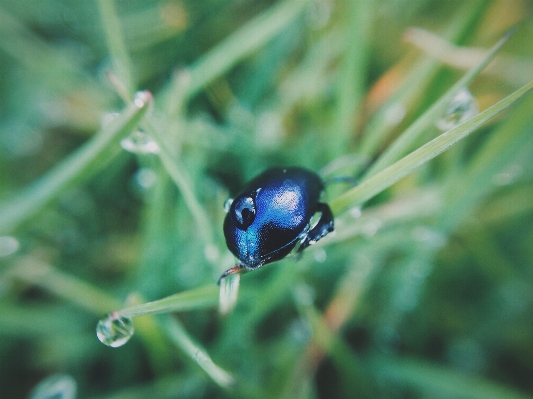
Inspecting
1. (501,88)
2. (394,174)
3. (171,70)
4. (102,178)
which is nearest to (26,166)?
(102,178)

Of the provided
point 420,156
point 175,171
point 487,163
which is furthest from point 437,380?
point 175,171

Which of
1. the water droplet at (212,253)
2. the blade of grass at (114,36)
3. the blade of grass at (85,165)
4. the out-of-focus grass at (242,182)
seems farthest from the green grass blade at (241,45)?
the water droplet at (212,253)

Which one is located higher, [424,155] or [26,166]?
[26,166]

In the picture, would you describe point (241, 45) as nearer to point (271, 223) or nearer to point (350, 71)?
point (350, 71)

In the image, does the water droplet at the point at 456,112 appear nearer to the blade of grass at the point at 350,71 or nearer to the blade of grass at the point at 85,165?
the blade of grass at the point at 350,71

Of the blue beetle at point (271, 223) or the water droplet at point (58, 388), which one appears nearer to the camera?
the blue beetle at point (271, 223)

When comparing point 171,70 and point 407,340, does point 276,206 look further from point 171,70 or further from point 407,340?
point 171,70

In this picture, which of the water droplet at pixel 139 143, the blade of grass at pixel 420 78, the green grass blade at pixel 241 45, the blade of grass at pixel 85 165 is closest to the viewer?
the blade of grass at pixel 85 165
